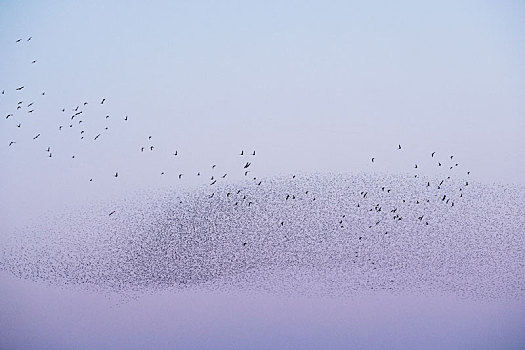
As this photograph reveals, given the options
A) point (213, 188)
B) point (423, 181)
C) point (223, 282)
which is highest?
point (423, 181)

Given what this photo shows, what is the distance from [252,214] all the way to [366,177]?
4.43ft

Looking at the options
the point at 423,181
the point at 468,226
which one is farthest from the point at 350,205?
the point at 468,226

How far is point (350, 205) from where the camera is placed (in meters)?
6.55

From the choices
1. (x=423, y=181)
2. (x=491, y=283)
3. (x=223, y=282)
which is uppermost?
(x=423, y=181)

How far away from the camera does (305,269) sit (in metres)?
6.46

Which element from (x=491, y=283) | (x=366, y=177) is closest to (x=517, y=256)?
(x=491, y=283)

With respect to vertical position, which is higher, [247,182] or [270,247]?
[247,182]

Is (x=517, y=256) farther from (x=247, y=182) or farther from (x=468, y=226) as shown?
(x=247, y=182)

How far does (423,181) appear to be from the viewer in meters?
6.50

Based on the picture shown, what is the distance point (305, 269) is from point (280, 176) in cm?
108

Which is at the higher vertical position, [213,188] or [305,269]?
[213,188]

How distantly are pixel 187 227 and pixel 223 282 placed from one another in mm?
741

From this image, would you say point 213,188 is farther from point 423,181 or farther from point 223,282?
point 423,181

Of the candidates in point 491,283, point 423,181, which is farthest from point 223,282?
point 491,283
